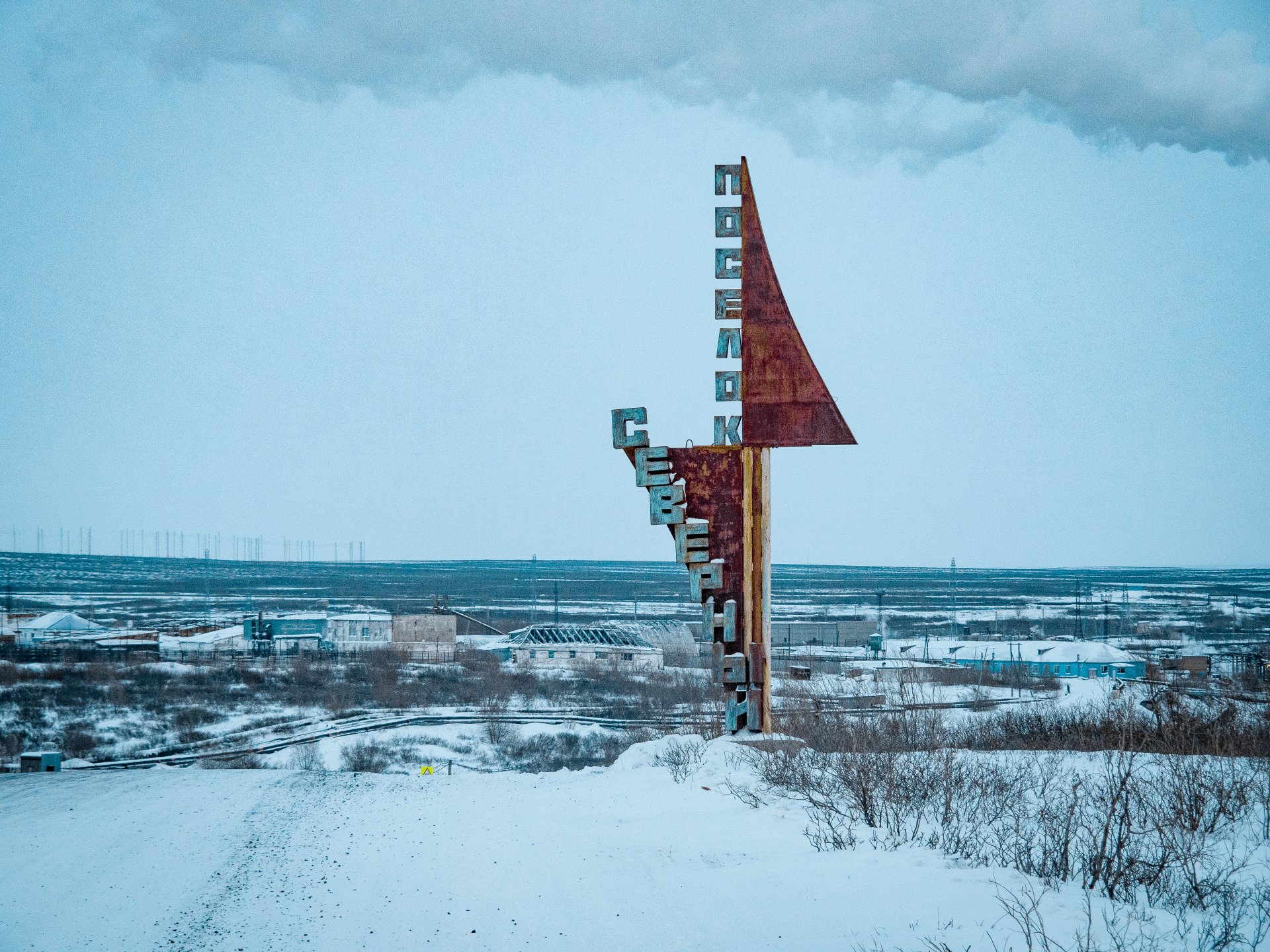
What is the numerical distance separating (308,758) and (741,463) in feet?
64.2

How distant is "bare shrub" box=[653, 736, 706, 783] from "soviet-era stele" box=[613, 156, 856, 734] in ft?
2.38

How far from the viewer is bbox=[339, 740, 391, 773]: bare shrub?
2792cm

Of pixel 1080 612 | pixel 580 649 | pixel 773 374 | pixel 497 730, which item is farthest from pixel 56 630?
pixel 1080 612

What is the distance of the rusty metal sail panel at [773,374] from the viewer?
14336mm

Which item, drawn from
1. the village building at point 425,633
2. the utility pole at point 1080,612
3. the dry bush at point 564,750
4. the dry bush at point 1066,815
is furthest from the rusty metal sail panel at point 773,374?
the village building at point 425,633

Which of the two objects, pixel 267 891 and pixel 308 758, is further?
pixel 308 758

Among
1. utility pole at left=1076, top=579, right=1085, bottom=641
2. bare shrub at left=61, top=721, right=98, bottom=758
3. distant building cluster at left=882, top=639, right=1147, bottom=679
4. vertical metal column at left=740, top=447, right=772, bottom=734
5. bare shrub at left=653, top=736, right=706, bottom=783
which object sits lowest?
utility pole at left=1076, top=579, right=1085, bottom=641

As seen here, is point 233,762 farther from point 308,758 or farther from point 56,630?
point 56,630

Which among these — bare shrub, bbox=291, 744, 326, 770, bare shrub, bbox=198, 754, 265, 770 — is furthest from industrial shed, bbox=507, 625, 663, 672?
bare shrub, bbox=198, 754, 265, 770

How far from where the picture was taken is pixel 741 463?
14273mm

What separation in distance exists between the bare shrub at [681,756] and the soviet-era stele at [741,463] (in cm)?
72

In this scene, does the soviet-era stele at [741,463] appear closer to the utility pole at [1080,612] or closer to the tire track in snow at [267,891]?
the tire track in snow at [267,891]

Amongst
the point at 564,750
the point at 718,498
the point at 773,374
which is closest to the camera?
the point at 718,498

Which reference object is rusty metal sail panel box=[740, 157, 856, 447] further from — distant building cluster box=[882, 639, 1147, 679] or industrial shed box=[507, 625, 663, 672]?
industrial shed box=[507, 625, 663, 672]
